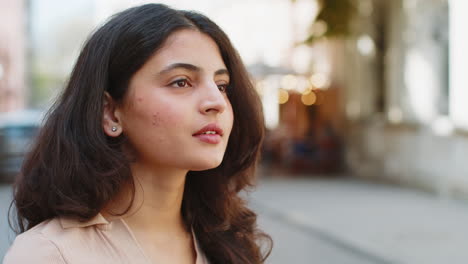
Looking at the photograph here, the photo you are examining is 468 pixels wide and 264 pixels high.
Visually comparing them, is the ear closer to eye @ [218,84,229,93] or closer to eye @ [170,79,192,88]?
eye @ [170,79,192,88]

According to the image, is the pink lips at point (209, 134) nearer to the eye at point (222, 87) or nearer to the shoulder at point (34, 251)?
the eye at point (222, 87)

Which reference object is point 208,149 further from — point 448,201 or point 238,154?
point 448,201

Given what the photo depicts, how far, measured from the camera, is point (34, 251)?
57.7 inches

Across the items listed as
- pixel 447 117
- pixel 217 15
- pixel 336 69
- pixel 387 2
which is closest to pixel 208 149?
pixel 447 117

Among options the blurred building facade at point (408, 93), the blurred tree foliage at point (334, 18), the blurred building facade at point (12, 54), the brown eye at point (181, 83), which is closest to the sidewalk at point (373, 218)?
the blurred building facade at point (408, 93)

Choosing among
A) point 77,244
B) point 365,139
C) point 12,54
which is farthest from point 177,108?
point 12,54

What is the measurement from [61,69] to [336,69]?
24.6 meters

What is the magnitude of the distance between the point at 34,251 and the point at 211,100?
0.57m

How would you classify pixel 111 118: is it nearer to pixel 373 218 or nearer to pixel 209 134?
pixel 209 134

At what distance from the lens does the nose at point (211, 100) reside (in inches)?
65.6

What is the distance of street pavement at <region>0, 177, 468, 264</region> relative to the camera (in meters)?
7.27

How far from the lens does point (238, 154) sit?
82.0 inches

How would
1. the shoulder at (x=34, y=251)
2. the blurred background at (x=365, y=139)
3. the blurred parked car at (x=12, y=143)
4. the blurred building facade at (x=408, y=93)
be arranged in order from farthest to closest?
the blurred parked car at (x=12, y=143) < the blurred building facade at (x=408, y=93) < the blurred background at (x=365, y=139) < the shoulder at (x=34, y=251)

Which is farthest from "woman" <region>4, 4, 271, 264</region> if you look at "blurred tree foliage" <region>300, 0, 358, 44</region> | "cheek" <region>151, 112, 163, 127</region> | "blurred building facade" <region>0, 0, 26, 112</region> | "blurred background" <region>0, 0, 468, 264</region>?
"blurred building facade" <region>0, 0, 26, 112</region>
